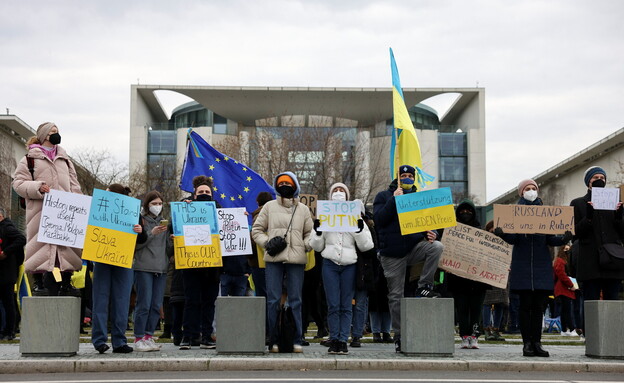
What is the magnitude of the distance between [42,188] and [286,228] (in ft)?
9.47

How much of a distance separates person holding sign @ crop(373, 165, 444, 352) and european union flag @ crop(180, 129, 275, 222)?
4.76 m

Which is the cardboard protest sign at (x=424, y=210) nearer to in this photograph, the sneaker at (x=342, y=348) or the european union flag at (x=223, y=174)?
the sneaker at (x=342, y=348)

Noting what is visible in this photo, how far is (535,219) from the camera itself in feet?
33.8

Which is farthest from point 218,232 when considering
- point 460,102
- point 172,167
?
point 460,102

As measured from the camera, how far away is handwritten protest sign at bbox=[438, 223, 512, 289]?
11.7m

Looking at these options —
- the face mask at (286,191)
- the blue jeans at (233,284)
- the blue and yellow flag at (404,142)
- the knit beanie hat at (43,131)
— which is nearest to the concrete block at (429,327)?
the face mask at (286,191)

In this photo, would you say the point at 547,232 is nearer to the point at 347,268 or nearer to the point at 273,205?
the point at 347,268

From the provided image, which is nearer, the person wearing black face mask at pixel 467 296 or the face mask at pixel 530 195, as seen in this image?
the face mask at pixel 530 195

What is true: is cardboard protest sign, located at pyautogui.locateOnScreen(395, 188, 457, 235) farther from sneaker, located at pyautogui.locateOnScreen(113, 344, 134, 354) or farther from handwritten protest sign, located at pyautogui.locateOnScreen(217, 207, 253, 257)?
sneaker, located at pyautogui.locateOnScreen(113, 344, 134, 354)

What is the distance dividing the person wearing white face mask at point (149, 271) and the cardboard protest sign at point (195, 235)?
0.25 meters

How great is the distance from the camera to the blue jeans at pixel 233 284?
11.3 m

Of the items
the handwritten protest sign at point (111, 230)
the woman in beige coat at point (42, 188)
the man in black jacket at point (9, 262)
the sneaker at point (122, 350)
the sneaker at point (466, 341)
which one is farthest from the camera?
the man in black jacket at point (9, 262)

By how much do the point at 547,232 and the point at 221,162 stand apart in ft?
22.2

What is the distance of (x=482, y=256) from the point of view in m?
11.8
